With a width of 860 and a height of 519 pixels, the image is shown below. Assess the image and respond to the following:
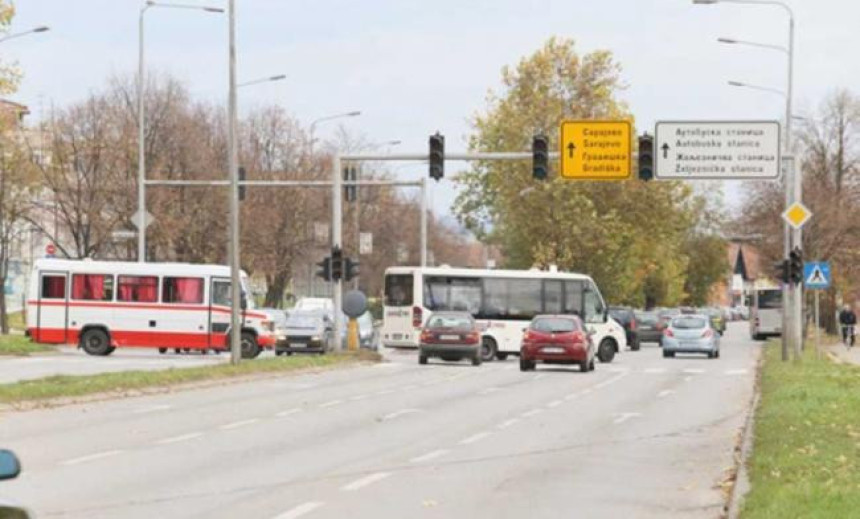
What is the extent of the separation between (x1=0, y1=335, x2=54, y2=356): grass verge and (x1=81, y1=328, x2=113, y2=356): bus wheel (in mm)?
981

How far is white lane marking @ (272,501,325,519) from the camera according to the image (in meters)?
12.2

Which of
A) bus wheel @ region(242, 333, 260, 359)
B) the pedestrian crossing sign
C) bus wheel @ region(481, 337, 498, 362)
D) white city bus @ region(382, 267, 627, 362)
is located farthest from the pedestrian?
bus wheel @ region(242, 333, 260, 359)

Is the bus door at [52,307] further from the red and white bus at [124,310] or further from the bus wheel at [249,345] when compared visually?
the bus wheel at [249,345]

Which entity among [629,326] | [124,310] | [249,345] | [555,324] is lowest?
[249,345]

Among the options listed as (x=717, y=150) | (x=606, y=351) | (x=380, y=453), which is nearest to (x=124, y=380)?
(x=380, y=453)

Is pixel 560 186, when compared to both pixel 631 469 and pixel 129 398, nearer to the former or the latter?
pixel 129 398

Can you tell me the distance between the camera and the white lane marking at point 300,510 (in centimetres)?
1222

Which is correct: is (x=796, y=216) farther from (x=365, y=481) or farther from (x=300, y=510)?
(x=300, y=510)

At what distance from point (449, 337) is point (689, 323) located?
13208 millimetres

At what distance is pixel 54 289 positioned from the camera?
4959 cm

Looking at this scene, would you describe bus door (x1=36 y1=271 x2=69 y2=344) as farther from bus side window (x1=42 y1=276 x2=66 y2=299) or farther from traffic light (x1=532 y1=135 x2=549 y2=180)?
traffic light (x1=532 y1=135 x2=549 y2=180)

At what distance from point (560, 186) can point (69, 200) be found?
2207 centimetres

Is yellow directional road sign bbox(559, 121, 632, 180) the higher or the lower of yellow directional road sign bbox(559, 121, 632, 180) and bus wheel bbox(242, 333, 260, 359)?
the higher

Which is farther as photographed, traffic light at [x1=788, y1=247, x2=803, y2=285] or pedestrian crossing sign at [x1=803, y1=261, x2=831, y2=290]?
pedestrian crossing sign at [x1=803, y1=261, x2=831, y2=290]
